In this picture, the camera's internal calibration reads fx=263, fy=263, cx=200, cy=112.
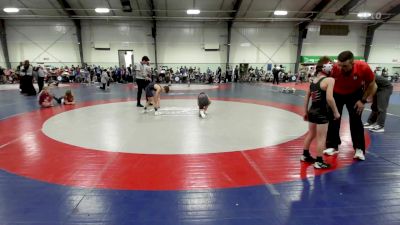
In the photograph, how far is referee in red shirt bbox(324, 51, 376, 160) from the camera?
3.70 m

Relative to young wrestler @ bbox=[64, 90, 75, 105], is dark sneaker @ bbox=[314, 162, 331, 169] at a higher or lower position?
lower

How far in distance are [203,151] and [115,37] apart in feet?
69.4

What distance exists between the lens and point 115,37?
22.7 meters

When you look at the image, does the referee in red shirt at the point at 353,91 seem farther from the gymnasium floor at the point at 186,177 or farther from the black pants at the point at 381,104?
the black pants at the point at 381,104

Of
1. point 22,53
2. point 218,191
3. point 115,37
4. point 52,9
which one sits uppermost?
point 52,9

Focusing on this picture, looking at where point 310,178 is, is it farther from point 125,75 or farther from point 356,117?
point 125,75

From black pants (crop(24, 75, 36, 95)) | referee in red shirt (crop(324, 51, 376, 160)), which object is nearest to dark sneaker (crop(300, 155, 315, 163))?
referee in red shirt (crop(324, 51, 376, 160))

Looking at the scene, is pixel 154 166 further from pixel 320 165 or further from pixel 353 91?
pixel 353 91

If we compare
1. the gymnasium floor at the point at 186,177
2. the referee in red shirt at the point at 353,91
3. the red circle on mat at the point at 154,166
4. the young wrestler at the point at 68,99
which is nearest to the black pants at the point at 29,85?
the young wrestler at the point at 68,99

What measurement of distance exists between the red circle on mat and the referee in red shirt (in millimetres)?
260

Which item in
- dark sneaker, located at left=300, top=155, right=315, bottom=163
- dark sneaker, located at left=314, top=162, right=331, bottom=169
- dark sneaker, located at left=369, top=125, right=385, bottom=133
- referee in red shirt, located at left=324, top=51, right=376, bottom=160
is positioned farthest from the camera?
dark sneaker, located at left=369, top=125, right=385, bottom=133

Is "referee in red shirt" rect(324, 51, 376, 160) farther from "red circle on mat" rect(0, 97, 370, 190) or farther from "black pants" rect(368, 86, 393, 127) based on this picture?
"black pants" rect(368, 86, 393, 127)

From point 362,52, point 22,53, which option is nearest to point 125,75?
point 22,53

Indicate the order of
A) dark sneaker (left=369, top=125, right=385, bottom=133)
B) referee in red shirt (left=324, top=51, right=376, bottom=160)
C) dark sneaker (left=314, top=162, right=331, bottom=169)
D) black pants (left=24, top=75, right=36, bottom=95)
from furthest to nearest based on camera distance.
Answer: black pants (left=24, top=75, right=36, bottom=95) < dark sneaker (left=369, top=125, right=385, bottom=133) < referee in red shirt (left=324, top=51, right=376, bottom=160) < dark sneaker (left=314, top=162, right=331, bottom=169)
